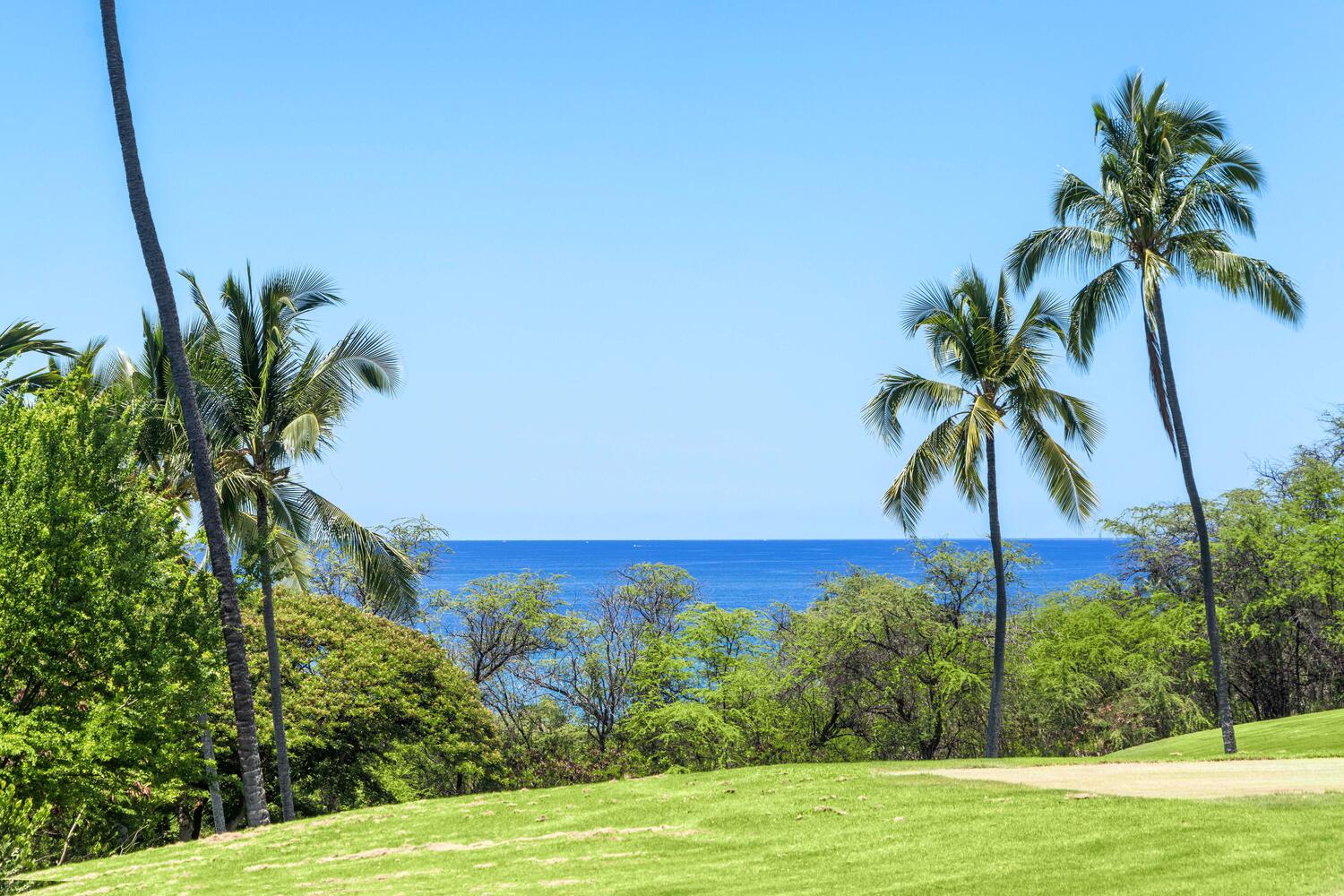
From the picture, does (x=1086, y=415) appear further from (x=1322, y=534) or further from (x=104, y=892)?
(x=104, y=892)

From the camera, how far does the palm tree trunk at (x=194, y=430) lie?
55.7ft

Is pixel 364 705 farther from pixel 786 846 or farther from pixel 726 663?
pixel 786 846

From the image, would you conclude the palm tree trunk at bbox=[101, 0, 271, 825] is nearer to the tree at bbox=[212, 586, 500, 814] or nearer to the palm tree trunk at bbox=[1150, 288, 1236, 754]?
the tree at bbox=[212, 586, 500, 814]

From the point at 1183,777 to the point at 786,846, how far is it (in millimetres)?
5832

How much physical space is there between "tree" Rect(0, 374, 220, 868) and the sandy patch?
11.7 meters

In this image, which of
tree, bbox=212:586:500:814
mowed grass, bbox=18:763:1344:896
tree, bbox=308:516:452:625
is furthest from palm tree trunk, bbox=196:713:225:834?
tree, bbox=308:516:452:625

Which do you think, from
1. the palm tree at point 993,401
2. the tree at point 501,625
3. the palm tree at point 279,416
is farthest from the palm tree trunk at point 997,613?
the tree at point 501,625

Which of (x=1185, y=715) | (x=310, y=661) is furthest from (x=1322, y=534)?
(x=310, y=661)

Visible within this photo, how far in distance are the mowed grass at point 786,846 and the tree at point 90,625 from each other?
1.60m

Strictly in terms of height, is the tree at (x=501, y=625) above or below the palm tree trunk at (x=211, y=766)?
above

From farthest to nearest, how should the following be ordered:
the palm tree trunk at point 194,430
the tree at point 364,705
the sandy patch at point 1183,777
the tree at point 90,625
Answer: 1. the tree at point 364,705
2. the palm tree trunk at point 194,430
3. the tree at point 90,625
4. the sandy patch at point 1183,777

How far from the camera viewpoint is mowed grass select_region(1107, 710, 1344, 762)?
55.9ft

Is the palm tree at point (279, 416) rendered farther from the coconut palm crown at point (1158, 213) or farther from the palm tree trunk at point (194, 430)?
the coconut palm crown at point (1158, 213)

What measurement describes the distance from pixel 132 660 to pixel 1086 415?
63.0 ft
